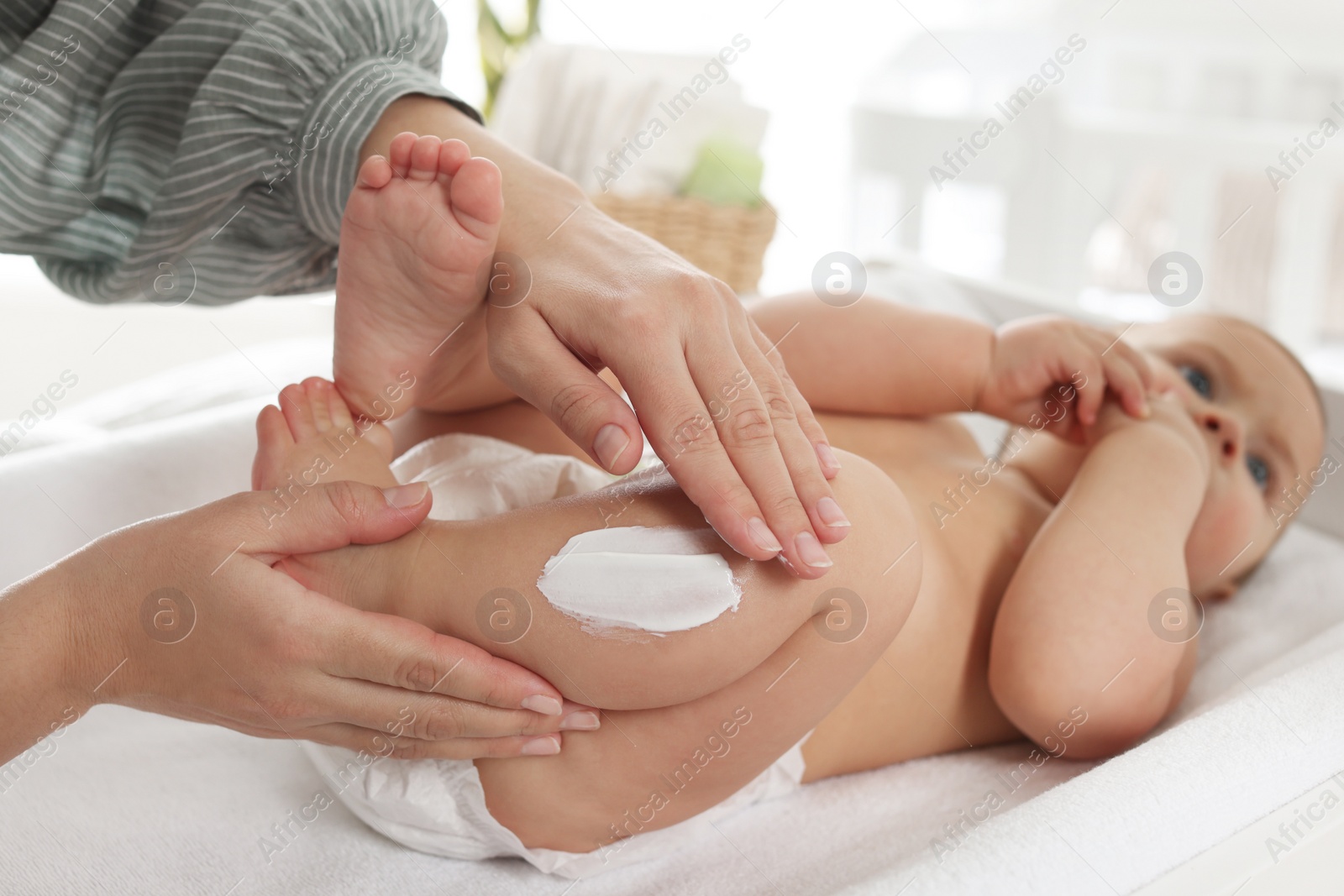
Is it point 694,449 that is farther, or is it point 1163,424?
point 1163,424

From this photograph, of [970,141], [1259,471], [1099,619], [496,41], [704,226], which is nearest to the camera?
[1099,619]

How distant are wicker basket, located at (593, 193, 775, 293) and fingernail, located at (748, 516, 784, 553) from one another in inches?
40.7

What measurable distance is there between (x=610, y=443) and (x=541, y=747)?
0.20m

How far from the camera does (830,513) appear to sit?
534 millimetres

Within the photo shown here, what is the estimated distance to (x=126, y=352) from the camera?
1824 millimetres

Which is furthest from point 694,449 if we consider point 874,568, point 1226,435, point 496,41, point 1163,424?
point 496,41

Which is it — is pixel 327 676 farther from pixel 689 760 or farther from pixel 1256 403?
pixel 1256 403

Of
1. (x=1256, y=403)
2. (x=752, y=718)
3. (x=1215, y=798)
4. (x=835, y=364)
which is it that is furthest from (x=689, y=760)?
(x=1256, y=403)

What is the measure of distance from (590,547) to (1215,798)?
37 cm

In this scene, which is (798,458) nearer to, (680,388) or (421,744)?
(680,388)

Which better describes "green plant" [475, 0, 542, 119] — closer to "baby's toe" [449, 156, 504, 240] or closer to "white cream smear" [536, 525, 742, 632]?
"baby's toe" [449, 156, 504, 240]

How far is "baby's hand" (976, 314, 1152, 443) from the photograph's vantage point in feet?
3.00

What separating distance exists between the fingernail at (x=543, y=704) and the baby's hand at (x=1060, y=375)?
565 millimetres

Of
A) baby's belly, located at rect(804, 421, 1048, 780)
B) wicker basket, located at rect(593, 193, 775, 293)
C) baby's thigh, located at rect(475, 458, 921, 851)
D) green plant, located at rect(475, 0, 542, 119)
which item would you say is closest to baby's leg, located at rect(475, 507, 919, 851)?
baby's thigh, located at rect(475, 458, 921, 851)
